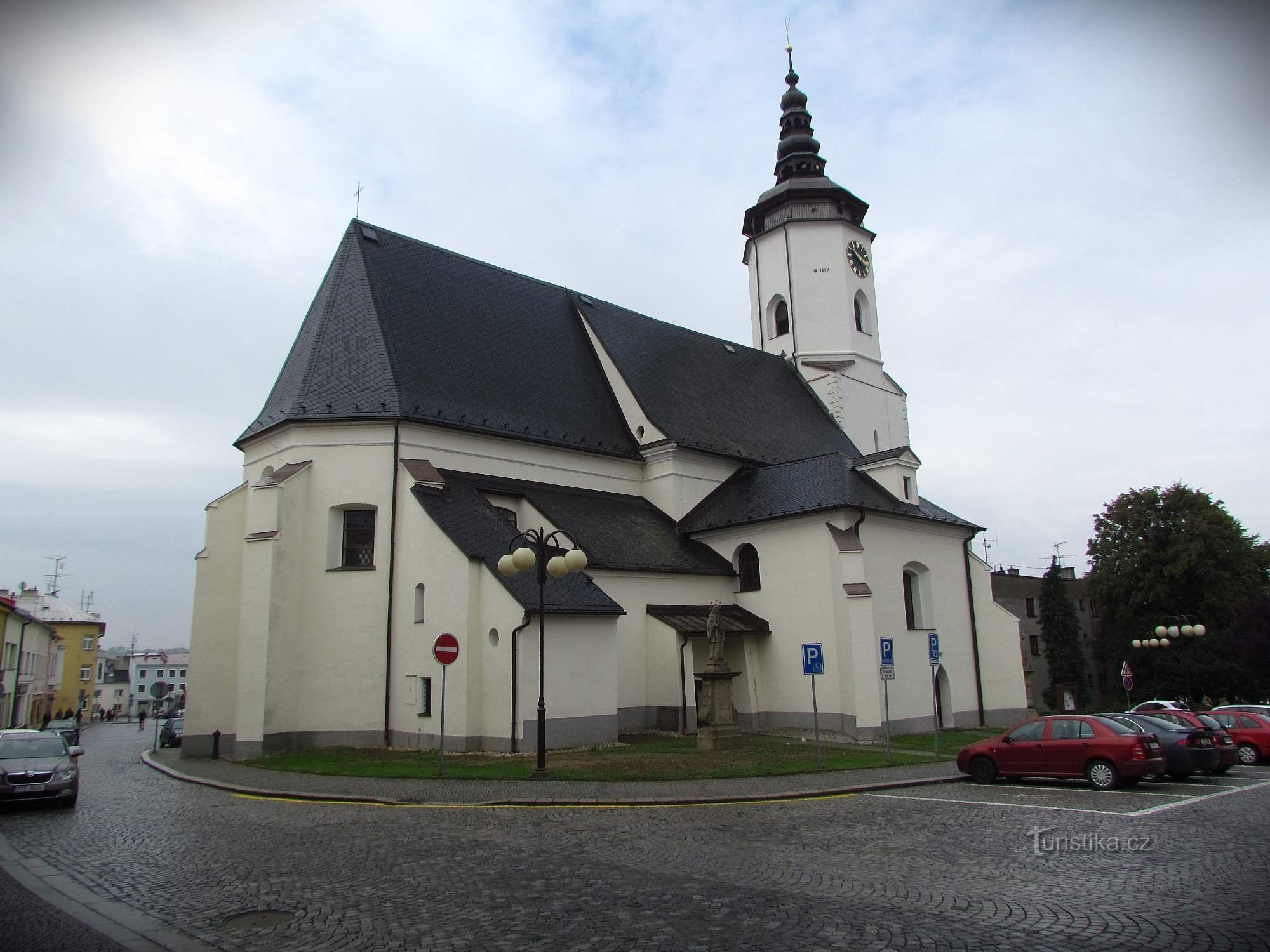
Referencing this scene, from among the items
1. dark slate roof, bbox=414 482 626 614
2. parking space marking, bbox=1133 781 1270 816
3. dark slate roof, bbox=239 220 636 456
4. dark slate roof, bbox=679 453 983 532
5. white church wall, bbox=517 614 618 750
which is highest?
dark slate roof, bbox=239 220 636 456

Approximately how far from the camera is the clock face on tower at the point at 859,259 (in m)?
39.0

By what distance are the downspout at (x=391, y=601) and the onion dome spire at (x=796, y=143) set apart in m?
24.9

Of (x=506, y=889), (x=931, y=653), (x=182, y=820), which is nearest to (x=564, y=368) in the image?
(x=931, y=653)

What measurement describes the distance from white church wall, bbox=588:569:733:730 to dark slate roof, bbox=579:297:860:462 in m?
6.04

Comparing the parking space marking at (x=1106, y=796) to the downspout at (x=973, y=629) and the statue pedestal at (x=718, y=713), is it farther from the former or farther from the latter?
the downspout at (x=973, y=629)

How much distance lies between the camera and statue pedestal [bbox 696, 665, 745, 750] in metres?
20.1

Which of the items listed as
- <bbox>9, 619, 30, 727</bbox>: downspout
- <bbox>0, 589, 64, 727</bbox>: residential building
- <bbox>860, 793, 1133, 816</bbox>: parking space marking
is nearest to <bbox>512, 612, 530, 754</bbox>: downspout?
<bbox>860, 793, 1133, 816</bbox>: parking space marking

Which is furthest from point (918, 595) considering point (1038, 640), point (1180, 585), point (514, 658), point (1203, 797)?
point (1038, 640)

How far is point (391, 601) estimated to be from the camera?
2184 centimetres

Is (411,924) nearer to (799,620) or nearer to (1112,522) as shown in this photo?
(799,620)

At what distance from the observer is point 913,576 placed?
27516 mm

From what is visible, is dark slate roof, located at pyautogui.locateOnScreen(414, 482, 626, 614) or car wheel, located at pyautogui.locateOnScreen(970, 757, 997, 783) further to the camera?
dark slate roof, located at pyautogui.locateOnScreen(414, 482, 626, 614)

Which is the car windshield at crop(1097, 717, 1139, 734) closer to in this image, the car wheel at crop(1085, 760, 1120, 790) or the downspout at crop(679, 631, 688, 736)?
the car wheel at crop(1085, 760, 1120, 790)

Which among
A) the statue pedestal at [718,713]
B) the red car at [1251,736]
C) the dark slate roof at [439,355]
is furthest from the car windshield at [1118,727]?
the dark slate roof at [439,355]
